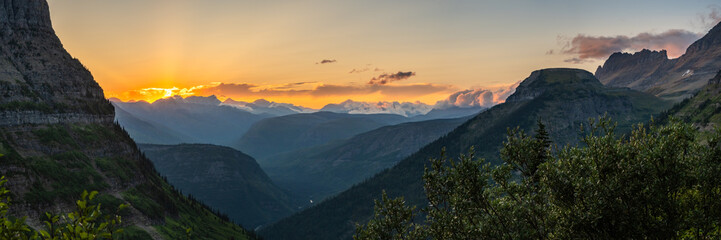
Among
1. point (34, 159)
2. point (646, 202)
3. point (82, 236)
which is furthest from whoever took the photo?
point (34, 159)

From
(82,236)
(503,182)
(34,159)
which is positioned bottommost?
(34,159)

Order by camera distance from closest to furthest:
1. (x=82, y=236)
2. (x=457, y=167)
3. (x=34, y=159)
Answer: (x=82, y=236)
(x=457, y=167)
(x=34, y=159)

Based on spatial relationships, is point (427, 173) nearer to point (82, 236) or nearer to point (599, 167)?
point (599, 167)

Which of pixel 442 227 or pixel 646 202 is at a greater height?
pixel 646 202

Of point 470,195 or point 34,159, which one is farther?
point 34,159

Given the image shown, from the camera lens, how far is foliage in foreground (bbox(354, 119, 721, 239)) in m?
29.1

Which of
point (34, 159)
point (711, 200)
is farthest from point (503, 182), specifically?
point (34, 159)

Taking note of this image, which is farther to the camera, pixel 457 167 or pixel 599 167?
pixel 457 167

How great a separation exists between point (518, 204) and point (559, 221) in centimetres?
343

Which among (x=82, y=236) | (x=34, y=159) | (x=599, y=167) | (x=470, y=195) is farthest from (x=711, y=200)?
(x=34, y=159)

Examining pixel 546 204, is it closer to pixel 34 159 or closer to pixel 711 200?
pixel 711 200

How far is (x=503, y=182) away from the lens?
110ft

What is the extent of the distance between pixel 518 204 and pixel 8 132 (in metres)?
256

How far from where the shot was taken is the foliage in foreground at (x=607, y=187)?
95.6 ft
